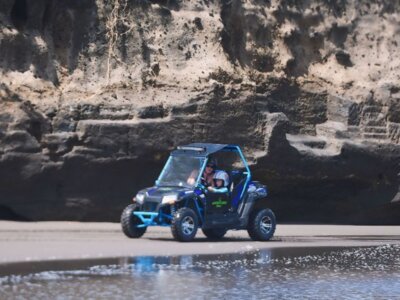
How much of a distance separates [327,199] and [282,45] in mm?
3437

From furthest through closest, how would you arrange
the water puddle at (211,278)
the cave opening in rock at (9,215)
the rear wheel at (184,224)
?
the cave opening in rock at (9,215) → the rear wheel at (184,224) → the water puddle at (211,278)

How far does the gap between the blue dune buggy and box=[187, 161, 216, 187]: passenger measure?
2cm

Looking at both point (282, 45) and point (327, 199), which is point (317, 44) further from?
point (327, 199)

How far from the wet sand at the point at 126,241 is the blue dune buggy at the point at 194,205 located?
0.80 ft

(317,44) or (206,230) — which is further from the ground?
(317,44)

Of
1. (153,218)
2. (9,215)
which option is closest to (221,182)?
(153,218)

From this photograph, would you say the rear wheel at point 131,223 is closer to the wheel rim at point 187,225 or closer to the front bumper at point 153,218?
the front bumper at point 153,218

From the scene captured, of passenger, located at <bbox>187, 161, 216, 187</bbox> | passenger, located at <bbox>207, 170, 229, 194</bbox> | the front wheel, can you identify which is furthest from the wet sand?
passenger, located at <bbox>187, 161, 216, 187</bbox>

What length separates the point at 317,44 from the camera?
21.5m

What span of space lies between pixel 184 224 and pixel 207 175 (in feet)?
4.14

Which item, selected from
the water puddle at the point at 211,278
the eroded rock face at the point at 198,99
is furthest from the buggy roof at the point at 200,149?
the water puddle at the point at 211,278

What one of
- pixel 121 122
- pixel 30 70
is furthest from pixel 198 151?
pixel 30 70

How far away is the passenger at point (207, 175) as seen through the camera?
15583mm

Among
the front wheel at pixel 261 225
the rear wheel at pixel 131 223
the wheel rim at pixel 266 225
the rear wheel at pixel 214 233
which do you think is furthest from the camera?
the rear wheel at pixel 214 233
